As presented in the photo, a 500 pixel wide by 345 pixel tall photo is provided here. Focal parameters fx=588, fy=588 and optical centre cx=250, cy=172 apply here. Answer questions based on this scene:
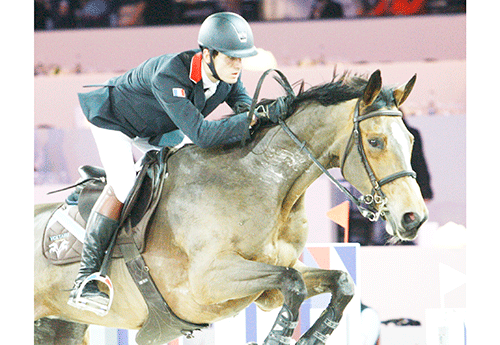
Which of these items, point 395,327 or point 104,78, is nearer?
point 395,327

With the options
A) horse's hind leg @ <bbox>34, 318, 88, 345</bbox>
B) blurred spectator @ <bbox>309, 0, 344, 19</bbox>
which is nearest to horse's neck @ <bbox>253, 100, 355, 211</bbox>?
horse's hind leg @ <bbox>34, 318, 88, 345</bbox>

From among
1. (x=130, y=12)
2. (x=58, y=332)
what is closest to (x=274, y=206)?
(x=58, y=332)

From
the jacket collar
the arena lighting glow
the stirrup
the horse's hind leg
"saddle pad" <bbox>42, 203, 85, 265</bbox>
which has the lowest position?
the horse's hind leg

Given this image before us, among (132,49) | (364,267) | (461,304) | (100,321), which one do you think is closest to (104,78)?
(132,49)

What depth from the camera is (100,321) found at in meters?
3.07

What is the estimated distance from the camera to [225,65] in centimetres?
263

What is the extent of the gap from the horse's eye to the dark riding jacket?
573 millimetres

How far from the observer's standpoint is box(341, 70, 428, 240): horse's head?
235 cm

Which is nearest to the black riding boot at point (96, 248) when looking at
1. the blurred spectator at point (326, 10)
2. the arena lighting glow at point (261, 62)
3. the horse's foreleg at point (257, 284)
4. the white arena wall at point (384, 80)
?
the horse's foreleg at point (257, 284)

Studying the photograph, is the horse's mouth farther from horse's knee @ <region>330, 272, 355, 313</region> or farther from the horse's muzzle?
horse's knee @ <region>330, 272, 355, 313</region>

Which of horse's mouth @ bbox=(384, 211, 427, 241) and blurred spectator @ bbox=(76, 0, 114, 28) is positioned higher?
blurred spectator @ bbox=(76, 0, 114, 28)

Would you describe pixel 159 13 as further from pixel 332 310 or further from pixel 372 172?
pixel 332 310
